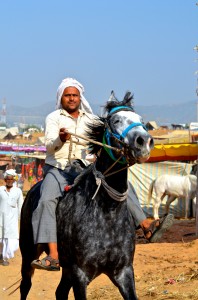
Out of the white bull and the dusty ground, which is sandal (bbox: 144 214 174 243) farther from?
the white bull

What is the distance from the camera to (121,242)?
6.15 metres

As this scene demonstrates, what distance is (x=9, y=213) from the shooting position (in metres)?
14.1

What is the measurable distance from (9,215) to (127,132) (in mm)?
8728

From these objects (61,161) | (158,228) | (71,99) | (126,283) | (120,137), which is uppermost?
(71,99)

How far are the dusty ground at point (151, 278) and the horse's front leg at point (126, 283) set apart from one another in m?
2.55

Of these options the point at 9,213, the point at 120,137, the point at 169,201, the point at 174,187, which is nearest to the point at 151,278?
the point at 9,213

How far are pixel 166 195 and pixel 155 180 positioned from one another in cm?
87

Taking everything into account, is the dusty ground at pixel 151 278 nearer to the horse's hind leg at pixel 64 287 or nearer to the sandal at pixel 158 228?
the horse's hind leg at pixel 64 287

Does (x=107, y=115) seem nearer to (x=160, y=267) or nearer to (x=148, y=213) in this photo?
(x=160, y=267)

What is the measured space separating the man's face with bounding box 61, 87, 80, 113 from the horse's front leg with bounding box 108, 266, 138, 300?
5.86 feet

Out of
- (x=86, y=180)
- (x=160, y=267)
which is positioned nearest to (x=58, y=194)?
(x=86, y=180)

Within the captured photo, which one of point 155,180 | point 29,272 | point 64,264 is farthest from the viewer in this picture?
point 155,180

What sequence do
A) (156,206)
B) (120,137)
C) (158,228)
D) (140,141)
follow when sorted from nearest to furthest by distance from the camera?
(140,141), (120,137), (158,228), (156,206)

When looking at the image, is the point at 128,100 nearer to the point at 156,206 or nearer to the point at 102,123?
the point at 102,123
